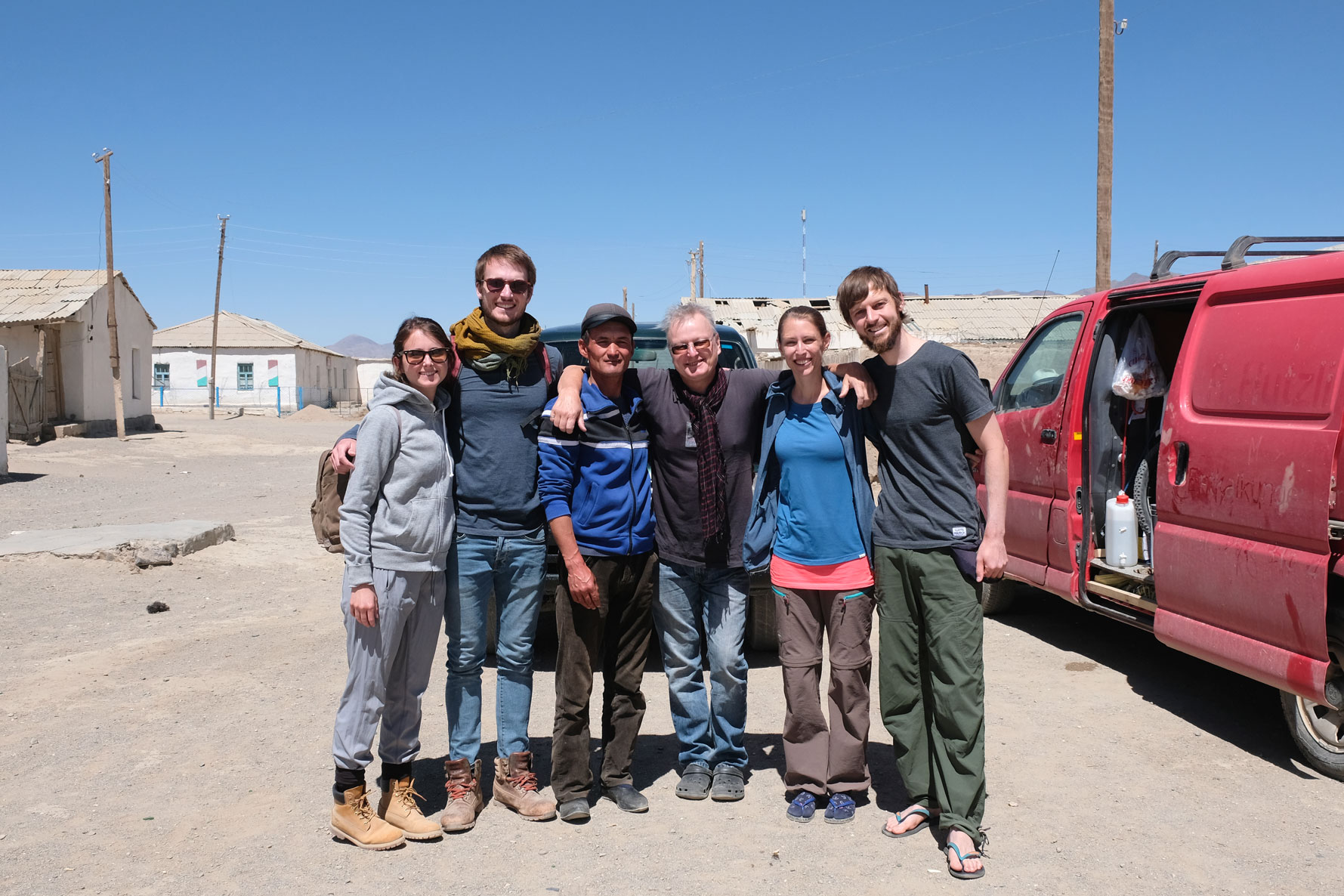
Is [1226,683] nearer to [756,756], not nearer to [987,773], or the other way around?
[987,773]

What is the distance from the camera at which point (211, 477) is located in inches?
672

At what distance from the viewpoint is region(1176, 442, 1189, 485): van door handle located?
14.6 feet

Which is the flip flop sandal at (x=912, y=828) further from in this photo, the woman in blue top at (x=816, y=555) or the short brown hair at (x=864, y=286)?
the short brown hair at (x=864, y=286)

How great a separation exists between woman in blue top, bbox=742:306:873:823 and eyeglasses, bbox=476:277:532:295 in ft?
3.24

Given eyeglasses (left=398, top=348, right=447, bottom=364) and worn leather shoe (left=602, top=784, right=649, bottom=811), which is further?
worn leather shoe (left=602, top=784, right=649, bottom=811)

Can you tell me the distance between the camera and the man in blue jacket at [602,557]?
3.61 metres

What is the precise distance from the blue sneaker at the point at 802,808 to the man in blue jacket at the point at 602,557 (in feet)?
1.92

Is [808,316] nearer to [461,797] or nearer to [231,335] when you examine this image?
[461,797]

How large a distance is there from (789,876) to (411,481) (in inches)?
73.3

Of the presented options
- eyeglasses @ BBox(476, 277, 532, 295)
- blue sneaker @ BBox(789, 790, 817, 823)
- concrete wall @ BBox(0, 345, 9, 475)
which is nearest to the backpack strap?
eyeglasses @ BBox(476, 277, 532, 295)

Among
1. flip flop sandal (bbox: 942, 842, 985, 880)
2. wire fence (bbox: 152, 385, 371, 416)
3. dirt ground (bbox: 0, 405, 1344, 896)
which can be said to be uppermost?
wire fence (bbox: 152, 385, 371, 416)

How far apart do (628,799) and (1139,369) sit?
373 centimetres

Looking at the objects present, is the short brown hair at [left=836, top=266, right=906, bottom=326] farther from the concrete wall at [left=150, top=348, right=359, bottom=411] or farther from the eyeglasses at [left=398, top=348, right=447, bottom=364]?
the concrete wall at [left=150, top=348, right=359, bottom=411]

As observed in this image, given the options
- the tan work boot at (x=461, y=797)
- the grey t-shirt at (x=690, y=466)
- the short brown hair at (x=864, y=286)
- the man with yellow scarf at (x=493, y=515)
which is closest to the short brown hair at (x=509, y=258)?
the man with yellow scarf at (x=493, y=515)
